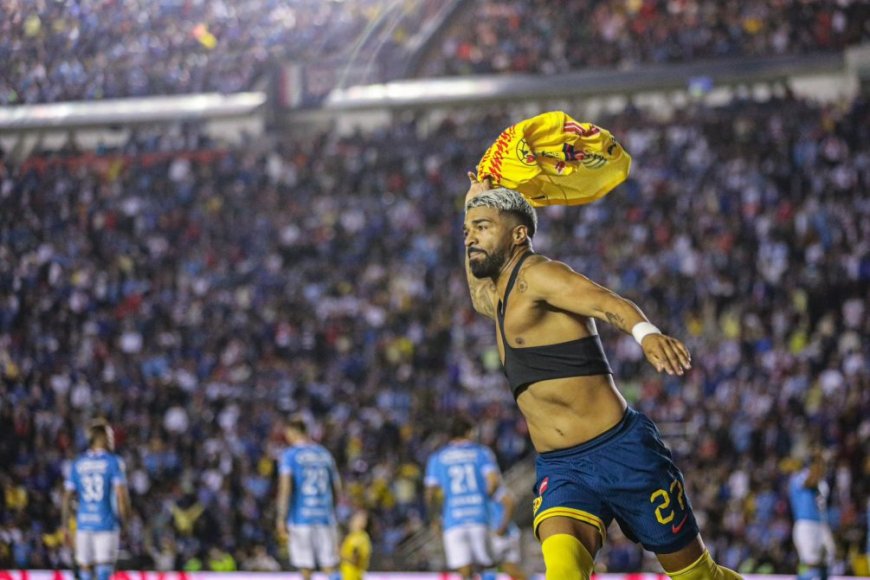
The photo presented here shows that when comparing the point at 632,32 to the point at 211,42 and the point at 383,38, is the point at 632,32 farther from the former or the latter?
the point at 211,42

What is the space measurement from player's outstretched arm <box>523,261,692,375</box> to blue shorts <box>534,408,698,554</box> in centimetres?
56

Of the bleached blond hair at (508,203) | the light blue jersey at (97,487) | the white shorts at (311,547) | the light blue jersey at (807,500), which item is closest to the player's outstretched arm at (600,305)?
the bleached blond hair at (508,203)

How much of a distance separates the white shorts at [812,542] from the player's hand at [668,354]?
26.4ft

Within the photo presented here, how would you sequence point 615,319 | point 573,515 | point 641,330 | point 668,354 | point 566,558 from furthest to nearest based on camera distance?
1. point 573,515
2. point 566,558
3. point 615,319
4. point 641,330
5. point 668,354

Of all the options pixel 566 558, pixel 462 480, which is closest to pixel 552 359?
pixel 566 558

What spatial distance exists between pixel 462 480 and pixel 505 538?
0.76 meters

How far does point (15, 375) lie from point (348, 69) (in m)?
9.08

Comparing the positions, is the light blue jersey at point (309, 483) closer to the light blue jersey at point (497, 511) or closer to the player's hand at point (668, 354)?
the light blue jersey at point (497, 511)

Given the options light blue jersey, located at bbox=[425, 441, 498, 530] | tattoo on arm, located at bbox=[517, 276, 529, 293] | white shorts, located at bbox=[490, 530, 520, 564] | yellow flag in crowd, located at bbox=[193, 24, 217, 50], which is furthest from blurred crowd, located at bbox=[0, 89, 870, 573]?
tattoo on arm, located at bbox=[517, 276, 529, 293]

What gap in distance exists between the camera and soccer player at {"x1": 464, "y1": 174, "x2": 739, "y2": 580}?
16.0ft

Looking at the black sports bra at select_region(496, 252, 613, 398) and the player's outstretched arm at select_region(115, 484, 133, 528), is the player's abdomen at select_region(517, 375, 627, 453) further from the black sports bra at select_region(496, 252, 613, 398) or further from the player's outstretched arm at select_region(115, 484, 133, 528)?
the player's outstretched arm at select_region(115, 484, 133, 528)

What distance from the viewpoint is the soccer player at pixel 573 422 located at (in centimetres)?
488

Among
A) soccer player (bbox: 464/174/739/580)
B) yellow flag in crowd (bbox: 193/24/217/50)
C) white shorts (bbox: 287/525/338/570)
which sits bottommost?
white shorts (bbox: 287/525/338/570)

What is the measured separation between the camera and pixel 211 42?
83.3ft
